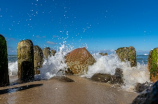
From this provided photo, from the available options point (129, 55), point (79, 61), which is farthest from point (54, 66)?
point (129, 55)

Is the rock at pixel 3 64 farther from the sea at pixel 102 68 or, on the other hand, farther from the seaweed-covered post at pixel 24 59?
the sea at pixel 102 68

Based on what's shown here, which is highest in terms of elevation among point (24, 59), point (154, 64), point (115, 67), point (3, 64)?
point (24, 59)

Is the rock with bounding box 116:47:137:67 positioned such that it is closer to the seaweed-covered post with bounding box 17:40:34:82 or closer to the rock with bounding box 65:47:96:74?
the rock with bounding box 65:47:96:74

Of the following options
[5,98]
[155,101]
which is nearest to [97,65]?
[5,98]

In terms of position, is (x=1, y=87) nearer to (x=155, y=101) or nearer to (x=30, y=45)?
(x=30, y=45)

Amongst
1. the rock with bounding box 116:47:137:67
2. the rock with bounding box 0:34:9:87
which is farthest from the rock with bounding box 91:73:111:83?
the rock with bounding box 0:34:9:87

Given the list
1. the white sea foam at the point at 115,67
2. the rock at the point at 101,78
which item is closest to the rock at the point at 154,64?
the white sea foam at the point at 115,67

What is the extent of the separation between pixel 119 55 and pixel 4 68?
5.78 metres

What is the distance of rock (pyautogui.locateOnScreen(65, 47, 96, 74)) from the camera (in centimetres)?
749

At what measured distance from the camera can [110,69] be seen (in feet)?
22.7

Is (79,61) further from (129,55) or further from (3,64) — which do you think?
(3,64)

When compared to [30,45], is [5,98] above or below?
below

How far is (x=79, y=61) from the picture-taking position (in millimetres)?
7555

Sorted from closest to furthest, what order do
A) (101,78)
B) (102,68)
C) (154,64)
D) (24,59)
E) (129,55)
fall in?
1. (154,64)
2. (24,59)
3. (101,78)
4. (102,68)
5. (129,55)
